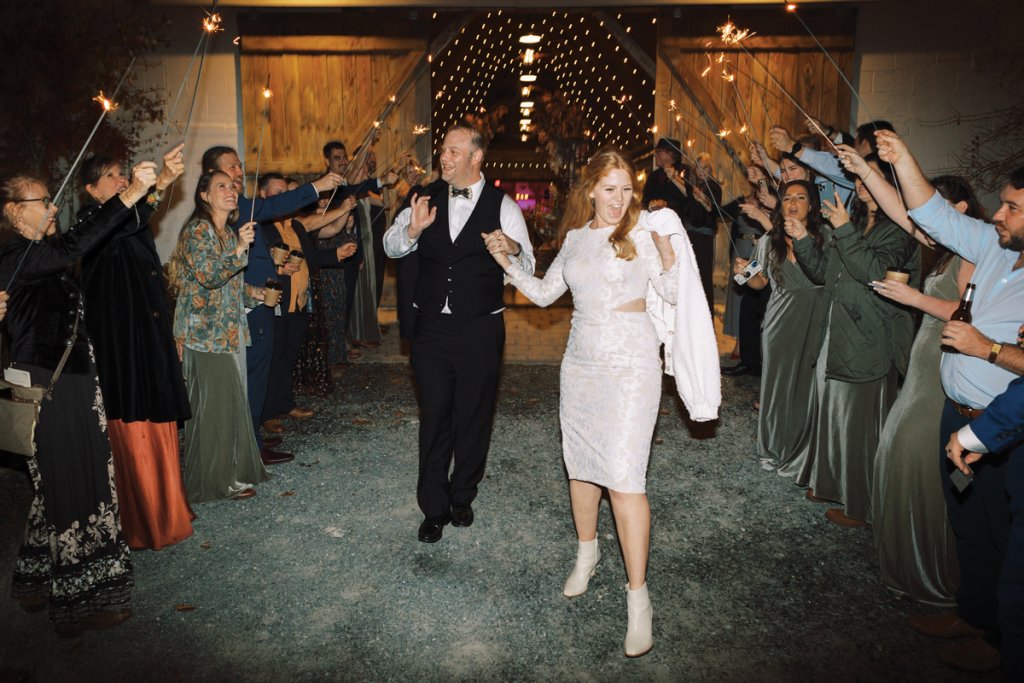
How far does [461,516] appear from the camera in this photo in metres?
4.38

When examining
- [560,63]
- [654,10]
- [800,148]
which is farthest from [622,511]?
[560,63]

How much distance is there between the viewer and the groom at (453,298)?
4074 millimetres

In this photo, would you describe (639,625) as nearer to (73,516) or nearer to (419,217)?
(419,217)

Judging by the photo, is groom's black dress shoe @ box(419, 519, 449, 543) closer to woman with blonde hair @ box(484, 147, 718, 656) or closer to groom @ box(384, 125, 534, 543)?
groom @ box(384, 125, 534, 543)

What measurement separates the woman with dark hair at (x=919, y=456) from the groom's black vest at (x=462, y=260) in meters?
1.79

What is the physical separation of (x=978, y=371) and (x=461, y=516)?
106 inches

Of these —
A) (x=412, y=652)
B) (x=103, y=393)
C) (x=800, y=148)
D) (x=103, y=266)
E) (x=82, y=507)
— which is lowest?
(x=412, y=652)

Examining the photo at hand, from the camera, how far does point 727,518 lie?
14.7ft

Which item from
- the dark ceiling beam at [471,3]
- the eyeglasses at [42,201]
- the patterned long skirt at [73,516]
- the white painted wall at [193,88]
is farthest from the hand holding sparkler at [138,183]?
the white painted wall at [193,88]

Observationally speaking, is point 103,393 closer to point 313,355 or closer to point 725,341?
point 313,355

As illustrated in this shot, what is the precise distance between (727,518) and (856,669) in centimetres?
146

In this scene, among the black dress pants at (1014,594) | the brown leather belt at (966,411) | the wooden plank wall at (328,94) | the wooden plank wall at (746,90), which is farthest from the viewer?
the wooden plank wall at (328,94)

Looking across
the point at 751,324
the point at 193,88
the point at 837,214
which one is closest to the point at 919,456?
the point at 837,214

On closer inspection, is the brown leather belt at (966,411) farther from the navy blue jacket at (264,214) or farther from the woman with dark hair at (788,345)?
the navy blue jacket at (264,214)
